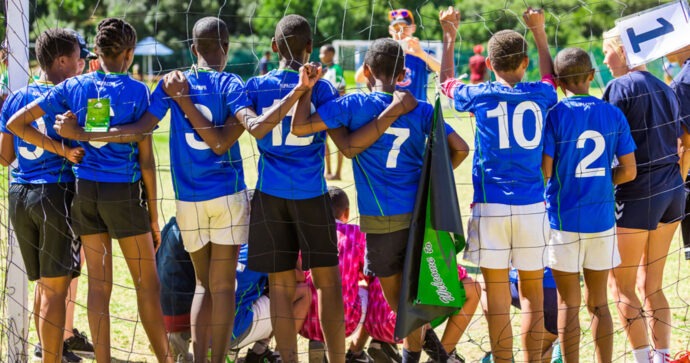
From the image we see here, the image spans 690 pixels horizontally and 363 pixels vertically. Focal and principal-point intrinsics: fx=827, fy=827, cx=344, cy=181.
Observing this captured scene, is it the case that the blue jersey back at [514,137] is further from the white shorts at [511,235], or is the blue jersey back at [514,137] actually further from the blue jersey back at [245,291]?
the blue jersey back at [245,291]

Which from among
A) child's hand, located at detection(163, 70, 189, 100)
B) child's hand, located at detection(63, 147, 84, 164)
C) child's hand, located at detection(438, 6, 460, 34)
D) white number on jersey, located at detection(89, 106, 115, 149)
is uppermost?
child's hand, located at detection(438, 6, 460, 34)

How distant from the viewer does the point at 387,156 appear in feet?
13.3

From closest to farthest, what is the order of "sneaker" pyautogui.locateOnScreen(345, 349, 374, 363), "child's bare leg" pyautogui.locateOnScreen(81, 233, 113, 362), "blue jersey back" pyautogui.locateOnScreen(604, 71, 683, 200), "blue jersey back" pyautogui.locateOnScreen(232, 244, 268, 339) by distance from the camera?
"child's bare leg" pyautogui.locateOnScreen(81, 233, 113, 362)
"blue jersey back" pyautogui.locateOnScreen(604, 71, 683, 200)
"blue jersey back" pyautogui.locateOnScreen(232, 244, 268, 339)
"sneaker" pyautogui.locateOnScreen(345, 349, 374, 363)

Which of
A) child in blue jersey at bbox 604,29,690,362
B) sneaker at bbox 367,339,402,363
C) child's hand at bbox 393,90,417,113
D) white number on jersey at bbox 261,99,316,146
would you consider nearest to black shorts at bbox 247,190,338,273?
white number on jersey at bbox 261,99,316,146

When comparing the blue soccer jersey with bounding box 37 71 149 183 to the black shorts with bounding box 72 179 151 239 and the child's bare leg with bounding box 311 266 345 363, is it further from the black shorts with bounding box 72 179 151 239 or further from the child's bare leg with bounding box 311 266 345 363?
the child's bare leg with bounding box 311 266 345 363

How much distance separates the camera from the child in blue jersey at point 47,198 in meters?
4.27

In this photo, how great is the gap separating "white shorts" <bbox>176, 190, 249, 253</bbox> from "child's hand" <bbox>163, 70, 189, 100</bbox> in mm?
552

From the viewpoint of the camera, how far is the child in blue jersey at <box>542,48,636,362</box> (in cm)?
412

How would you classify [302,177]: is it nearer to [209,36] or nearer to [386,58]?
[386,58]

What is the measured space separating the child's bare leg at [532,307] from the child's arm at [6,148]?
9.05 feet

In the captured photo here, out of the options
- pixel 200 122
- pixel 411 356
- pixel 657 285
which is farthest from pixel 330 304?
pixel 657 285

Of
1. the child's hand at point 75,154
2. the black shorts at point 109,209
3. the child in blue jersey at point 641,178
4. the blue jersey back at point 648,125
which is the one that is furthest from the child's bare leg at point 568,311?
the child's hand at point 75,154

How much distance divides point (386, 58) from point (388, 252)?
0.95 metres

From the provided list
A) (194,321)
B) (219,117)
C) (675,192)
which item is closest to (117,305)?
(194,321)
